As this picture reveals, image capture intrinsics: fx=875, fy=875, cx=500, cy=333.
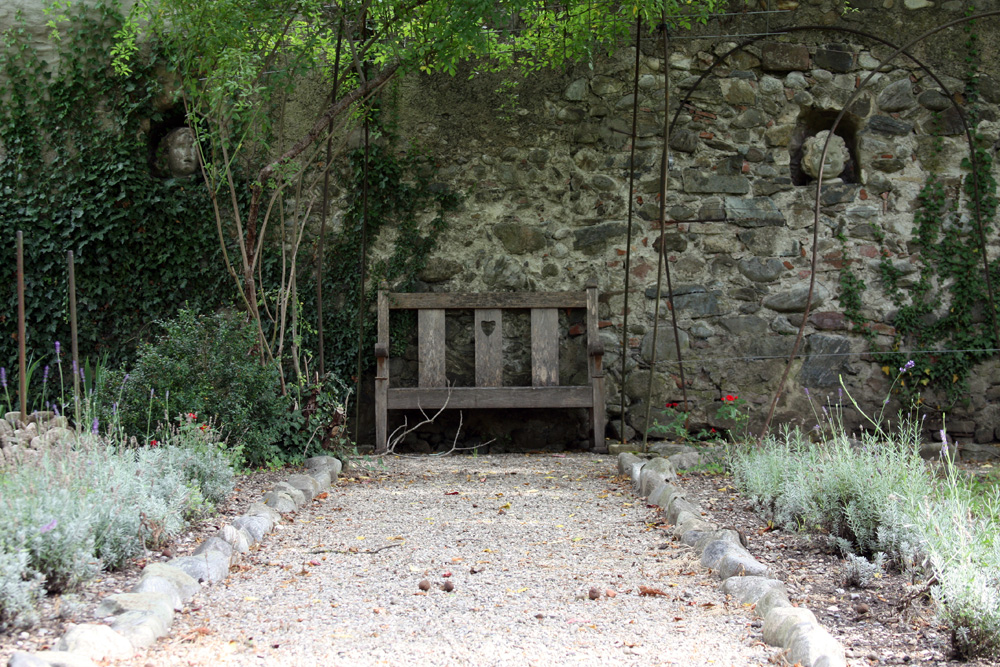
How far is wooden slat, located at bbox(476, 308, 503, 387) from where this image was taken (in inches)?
223

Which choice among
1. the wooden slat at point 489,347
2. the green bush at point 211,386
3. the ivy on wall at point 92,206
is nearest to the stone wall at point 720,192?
A: the wooden slat at point 489,347

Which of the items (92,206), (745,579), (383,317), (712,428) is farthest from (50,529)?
(712,428)

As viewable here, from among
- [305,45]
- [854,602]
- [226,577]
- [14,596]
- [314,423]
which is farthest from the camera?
[305,45]

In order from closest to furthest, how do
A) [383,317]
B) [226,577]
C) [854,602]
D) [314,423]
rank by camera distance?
[854,602], [226,577], [314,423], [383,317]

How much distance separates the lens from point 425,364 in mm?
5648

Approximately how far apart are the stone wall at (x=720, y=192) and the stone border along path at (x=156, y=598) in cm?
288

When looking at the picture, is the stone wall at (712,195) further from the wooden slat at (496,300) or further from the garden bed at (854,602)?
the garden bed at (854,602)

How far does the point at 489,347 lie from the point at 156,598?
3640 mm

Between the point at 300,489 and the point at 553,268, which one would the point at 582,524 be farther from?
the point at 553,268

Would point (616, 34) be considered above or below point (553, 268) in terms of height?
above

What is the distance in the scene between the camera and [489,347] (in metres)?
5.70

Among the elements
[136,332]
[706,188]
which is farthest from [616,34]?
[136,332]

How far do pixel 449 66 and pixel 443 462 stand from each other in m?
2.24

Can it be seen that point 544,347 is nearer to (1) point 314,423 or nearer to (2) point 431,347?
(2) point 431,347
